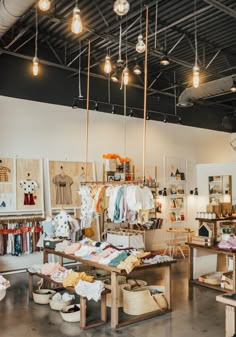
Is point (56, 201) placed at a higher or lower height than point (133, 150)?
lower

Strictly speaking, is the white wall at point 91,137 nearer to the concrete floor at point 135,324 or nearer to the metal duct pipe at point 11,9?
the metal duct pipe at point 11,9

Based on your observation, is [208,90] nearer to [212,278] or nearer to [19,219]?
[212,278]

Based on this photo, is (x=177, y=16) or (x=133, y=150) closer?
(x=177, y=16)

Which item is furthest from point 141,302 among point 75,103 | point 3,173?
point 75,103

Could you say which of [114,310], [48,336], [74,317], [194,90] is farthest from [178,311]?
[194,90]

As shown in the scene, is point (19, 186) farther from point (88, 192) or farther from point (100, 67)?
point (100, 67)

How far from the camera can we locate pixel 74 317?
15.6ft

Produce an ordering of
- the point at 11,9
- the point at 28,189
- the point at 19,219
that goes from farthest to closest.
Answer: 1. the point at 28,189
2. the point at 19,219
3. the point at 11,9

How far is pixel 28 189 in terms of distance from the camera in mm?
8156

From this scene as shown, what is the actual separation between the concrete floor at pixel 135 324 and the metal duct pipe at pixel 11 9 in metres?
4.37

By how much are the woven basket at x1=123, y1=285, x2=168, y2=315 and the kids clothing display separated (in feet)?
12.6

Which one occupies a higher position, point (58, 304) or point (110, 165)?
point (110, 165)

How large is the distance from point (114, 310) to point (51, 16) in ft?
16.5

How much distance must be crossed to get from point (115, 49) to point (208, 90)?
2.72 m
